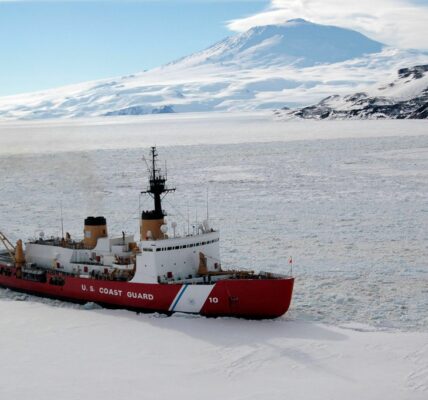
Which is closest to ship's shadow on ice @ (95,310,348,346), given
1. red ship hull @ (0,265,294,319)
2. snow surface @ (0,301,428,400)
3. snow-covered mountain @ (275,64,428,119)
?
snow surface @ (0,301,428,400)

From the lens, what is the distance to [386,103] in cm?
13138

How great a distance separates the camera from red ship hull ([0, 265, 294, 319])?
16.1 m

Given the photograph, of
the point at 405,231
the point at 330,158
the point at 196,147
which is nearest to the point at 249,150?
the point at 196,147

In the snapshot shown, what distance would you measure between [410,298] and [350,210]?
1270cm

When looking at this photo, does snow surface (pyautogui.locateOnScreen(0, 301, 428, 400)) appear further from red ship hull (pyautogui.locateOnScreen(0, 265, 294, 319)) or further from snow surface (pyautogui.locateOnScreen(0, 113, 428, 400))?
red ship hull (pyautogui.locateOnScreen(0, 265, 294, 319))

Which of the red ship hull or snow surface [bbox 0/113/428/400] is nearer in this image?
snow surface [bbox 0/113/428/400]

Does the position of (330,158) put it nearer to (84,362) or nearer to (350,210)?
(350,210)

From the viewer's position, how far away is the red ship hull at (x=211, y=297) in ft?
53.0

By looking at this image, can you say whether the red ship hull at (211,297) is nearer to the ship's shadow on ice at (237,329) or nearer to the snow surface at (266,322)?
the ship's shadow on ice at (237,329)

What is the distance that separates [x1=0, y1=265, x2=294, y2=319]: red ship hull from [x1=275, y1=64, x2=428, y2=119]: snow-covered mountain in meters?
108

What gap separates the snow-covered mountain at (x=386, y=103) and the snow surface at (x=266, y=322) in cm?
8943

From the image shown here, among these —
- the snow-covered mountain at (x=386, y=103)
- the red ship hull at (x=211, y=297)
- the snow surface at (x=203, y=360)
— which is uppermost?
the snow-covered mountain at (x=386, y=103)

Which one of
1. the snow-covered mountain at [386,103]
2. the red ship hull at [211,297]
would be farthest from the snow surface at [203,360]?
the snow-covered mountain at [386,103]

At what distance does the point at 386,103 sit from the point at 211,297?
122109mm
